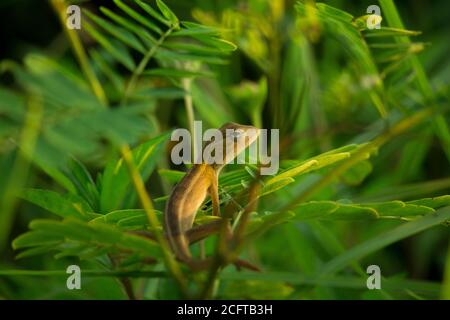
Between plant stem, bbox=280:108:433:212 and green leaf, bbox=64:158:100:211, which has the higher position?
green leaf, bbox=64:158:100:211

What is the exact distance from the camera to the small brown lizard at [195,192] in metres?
1.55

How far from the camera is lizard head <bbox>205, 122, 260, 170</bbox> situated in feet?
6.34

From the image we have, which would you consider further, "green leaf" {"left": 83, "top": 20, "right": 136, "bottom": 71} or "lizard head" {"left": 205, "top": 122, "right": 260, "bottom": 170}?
"lizard head" {"left": 205, "top": 122, "right": 260, "bottom": 170}

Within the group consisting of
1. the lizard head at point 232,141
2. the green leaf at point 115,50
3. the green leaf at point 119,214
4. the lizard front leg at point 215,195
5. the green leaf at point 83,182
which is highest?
the green leaf at point 115,50

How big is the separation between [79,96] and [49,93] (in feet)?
0.17

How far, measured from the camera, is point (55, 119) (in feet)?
3.68

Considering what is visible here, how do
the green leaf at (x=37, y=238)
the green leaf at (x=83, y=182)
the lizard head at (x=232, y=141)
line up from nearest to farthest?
the green leaf at (x=37, y=238) → the green leaf at (x=83, y=182) → the lizard head at (x=232, y=141)

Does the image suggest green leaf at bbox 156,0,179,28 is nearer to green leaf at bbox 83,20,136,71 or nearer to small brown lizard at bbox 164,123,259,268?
green leaf at bbox 83,20,136,71

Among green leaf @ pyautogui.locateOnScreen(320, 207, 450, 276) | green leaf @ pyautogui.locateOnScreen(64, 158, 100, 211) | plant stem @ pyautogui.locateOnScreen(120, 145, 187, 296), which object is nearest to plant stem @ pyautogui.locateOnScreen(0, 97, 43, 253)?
plant stem @ pyautogui.locateOnScreen(120, 145, 187, 296)

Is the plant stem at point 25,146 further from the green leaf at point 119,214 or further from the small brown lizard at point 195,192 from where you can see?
the small brown lizard at point 195,192

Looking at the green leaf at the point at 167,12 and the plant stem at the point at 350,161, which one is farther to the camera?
the green leaf at the point at 167,12

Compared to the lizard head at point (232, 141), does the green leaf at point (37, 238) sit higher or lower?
lower

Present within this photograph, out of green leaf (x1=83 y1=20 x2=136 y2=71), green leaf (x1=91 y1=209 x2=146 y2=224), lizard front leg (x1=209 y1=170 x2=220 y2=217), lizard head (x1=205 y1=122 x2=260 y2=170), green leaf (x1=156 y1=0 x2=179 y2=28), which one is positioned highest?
green leaf (x1=156 y1=0 x2=179 y2=28)

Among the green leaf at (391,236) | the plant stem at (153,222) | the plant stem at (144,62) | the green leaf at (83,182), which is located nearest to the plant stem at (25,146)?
the plant stem at (153,222)
